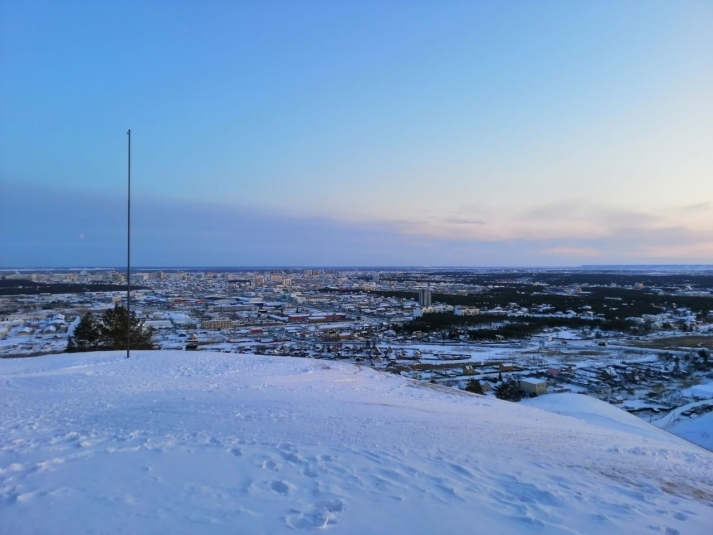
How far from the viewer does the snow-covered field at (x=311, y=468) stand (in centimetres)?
378

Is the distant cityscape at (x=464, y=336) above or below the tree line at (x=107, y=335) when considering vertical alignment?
below

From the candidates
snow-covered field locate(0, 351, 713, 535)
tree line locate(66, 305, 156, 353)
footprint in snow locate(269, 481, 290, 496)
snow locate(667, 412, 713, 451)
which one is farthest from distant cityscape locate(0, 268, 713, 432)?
footprint in snow locate(269, 481, 290, 496)

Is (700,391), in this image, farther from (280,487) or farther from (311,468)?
(280,487)

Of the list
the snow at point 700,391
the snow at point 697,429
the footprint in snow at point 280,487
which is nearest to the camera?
the footprint in snow at point 280,487

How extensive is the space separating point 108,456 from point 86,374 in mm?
7331

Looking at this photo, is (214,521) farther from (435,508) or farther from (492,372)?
(492,372)

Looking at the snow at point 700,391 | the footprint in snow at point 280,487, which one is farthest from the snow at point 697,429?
the footprint in snow at point 280,487

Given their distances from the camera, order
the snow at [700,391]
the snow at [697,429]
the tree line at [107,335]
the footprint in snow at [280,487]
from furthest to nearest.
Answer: the snow at [700,391] → the tree line at [107,335] → the snow at [697,429] → the footprint in snow at [280,487]

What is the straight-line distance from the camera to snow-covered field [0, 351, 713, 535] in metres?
3.78

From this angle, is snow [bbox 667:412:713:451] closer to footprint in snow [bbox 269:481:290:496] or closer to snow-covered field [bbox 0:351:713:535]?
snow-covered field [bbox 0:351:713:535]

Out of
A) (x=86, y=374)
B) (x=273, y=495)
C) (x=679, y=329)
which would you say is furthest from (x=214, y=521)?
(x=679, y=329)

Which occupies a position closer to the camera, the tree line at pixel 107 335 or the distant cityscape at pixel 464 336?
the tree line at pixel 107 335

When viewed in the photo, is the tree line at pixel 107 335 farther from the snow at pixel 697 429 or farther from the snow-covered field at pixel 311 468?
the snow at pixel 697 429

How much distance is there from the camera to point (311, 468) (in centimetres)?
487
